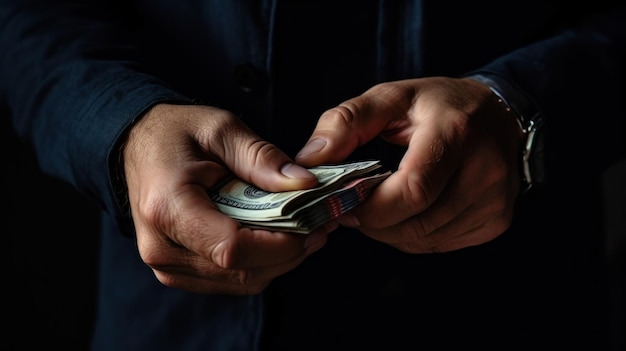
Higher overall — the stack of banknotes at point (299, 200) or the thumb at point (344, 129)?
the thumb at point (344, 129)

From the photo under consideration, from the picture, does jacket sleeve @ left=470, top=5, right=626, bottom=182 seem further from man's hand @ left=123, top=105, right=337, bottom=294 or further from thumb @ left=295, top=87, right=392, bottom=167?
man's hand @ left=123, top=105, right=337, bottom=294

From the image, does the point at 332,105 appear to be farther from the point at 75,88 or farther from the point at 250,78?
the point at 75,88

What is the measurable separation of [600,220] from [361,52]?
57 cm

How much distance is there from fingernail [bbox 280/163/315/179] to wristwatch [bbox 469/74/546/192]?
14.6 inches

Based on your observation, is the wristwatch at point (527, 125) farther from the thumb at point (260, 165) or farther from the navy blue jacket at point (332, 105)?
the thumb at point (260, 165)

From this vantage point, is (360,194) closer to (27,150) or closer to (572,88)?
(572,88)

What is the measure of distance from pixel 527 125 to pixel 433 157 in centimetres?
24

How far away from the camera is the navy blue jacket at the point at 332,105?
111 cm

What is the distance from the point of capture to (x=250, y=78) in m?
1.10

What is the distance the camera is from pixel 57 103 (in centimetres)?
109

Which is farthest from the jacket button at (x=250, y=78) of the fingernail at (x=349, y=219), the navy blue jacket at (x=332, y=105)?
the fingernail at (x=349, y=219)

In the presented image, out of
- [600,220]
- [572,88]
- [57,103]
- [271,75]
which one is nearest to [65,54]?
[57,103]

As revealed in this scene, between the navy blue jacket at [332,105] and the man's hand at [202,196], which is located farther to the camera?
the navy blue jacket at [332,105]

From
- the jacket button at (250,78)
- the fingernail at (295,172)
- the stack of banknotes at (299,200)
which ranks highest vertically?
the jacket button at (250,78)
